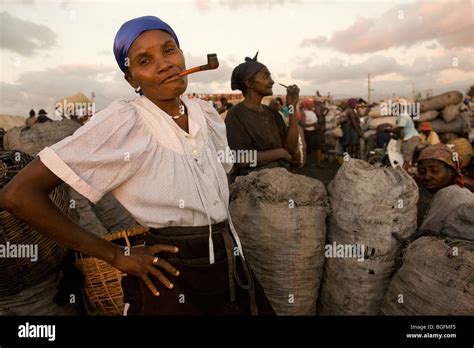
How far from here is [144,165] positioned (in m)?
1.24

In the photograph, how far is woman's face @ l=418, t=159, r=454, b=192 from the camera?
8.65 ft

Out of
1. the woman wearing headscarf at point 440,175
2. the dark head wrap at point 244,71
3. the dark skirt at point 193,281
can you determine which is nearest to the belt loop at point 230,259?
the dark skirt at point 193,281

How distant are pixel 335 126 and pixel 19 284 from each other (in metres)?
9.90

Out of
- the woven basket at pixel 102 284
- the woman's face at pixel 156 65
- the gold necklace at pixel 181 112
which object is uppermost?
the woman's face at pixel 156 65

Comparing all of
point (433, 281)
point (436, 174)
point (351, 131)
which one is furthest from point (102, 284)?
point (351, 131)

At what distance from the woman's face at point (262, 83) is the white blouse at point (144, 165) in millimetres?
1794

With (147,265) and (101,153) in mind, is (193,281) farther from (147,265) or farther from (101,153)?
(101,153)

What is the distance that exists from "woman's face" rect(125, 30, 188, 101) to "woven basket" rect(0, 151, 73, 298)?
957 millimetres

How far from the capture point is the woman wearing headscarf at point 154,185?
116 centimetres

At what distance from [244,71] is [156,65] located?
6.28 feet

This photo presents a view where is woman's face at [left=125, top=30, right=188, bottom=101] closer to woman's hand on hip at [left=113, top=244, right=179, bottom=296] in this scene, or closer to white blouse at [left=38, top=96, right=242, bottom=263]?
white blouse at [left=38, top=96, right=242, bottom=263]

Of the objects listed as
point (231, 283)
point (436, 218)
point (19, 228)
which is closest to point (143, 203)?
point (231, 283)

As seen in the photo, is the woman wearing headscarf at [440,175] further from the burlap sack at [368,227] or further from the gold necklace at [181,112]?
the gold necklace at [181,112]

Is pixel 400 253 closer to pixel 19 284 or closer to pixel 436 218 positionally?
pixel 436 218
